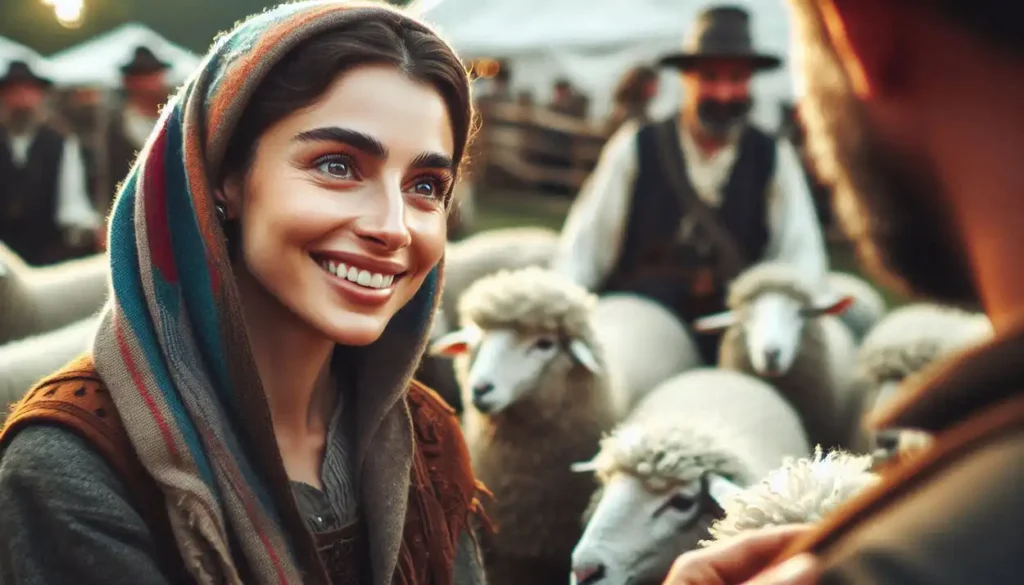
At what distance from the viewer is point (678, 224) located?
4379 mm

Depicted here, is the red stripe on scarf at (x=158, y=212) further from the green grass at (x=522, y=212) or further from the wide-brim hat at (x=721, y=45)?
the green grass at (x=522, y=212)

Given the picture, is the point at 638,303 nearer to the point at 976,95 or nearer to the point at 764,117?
the point at 976,95

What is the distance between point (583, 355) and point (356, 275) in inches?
68.3

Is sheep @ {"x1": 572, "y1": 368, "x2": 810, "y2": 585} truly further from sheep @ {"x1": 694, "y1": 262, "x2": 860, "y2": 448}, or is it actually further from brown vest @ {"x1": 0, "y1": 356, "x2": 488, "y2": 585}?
sheep @ {"x1": 694, "y1": 262, "x2": 860, "y2": 448}

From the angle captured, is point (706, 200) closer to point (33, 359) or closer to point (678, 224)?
point (678, 224)

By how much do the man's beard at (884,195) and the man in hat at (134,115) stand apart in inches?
214

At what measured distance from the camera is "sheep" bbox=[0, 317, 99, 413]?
2410mm

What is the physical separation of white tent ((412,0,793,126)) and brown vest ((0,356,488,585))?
410 inches

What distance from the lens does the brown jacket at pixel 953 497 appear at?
1.76 ft

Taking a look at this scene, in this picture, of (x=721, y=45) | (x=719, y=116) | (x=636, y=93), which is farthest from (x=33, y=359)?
(x=636, y=93)

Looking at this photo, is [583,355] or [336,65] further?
[583,355]

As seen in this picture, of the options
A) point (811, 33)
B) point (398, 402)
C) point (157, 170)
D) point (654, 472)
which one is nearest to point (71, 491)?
point (157, 170)

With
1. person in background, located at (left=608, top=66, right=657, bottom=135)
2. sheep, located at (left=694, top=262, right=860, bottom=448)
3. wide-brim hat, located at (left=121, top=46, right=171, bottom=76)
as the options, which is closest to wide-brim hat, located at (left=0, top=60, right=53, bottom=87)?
wide-brim hat, located at (left=121, top=46, right=171, bottom=76)

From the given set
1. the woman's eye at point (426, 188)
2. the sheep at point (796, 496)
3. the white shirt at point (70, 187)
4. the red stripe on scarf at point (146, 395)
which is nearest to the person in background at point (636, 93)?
the white shirt at point (70, 187)
